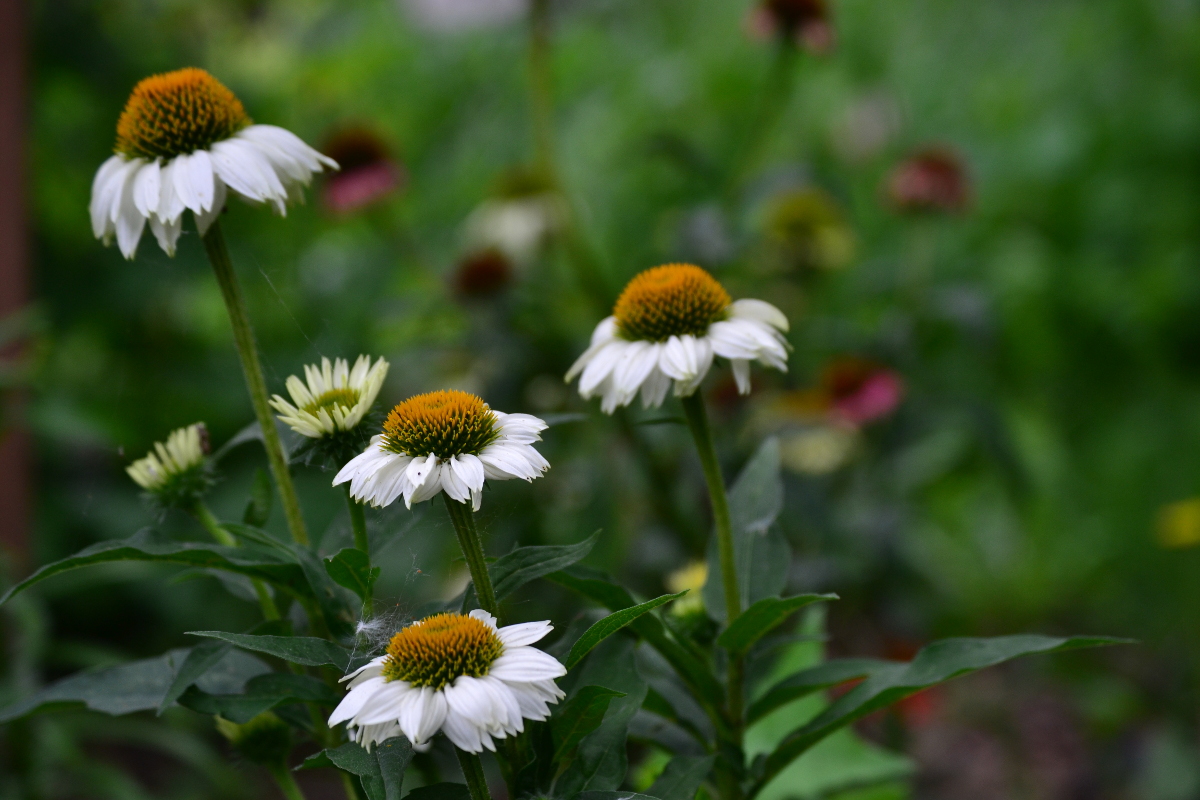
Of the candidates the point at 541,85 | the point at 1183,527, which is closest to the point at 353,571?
the point at 541,85

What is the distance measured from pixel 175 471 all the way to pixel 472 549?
174 mm

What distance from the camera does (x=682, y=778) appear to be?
44 cm

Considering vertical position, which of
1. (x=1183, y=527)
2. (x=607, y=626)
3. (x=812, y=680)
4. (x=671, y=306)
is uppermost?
(x=671, y=306)

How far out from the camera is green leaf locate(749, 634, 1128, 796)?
44 centimetres

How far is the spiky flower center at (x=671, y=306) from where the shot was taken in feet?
1.61

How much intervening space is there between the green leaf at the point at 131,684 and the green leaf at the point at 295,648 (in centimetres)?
9

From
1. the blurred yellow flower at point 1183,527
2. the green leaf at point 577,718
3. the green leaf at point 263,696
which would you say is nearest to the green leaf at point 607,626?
the green leaf at point 577,718

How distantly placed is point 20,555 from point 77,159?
108cm

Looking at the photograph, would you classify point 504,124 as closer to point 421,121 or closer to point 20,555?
point 421,121

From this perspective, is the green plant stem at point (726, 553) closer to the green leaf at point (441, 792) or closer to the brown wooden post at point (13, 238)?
the green leaf at point (441, 792)

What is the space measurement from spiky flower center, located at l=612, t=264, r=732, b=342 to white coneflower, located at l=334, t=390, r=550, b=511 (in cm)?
11

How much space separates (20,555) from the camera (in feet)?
3.58

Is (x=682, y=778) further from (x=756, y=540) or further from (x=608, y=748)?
(x=756, y=540)

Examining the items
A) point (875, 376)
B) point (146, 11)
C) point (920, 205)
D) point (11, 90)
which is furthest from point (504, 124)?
point (875, 376)
